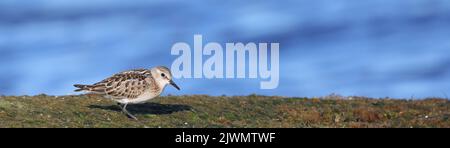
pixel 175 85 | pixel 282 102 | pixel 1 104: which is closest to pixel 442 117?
pixel 282 102

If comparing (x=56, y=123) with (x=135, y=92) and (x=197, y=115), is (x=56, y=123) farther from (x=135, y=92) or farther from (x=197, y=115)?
(x=197, y=115)

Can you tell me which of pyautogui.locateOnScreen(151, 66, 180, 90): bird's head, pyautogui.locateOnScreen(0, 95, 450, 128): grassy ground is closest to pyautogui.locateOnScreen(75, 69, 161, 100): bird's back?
pyautogui.locateOnScreen(151, 66, 180, 90): bird's head

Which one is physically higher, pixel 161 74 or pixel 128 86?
pixel 161 74

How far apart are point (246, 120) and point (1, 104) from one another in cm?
916

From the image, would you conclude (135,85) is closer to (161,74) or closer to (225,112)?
(161,74)

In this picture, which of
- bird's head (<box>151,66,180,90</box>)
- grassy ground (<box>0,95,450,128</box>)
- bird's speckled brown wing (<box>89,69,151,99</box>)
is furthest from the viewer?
grassy ground (<box>0,95,450,128</box>)

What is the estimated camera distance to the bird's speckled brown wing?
33.3 m

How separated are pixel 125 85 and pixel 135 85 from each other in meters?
0.37

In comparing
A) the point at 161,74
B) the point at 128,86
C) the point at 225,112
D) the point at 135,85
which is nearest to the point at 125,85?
the point at 128,86

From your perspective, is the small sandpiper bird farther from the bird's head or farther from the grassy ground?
the grassy ground

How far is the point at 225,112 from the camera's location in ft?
127

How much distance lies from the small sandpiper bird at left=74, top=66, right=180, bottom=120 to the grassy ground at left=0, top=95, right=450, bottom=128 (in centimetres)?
89
